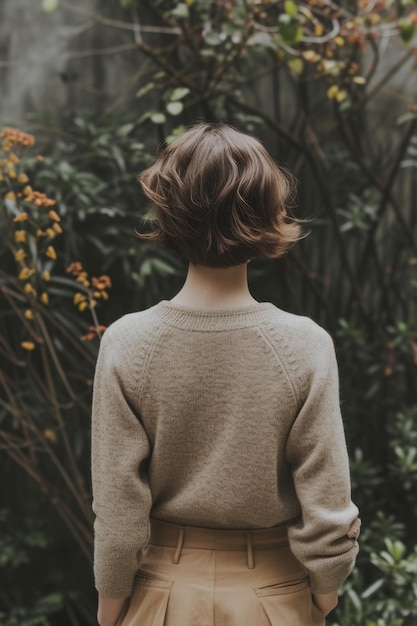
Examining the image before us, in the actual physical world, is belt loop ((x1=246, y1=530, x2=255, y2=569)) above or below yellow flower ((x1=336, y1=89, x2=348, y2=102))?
below

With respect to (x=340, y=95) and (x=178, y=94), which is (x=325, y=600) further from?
(x=340, y=95)

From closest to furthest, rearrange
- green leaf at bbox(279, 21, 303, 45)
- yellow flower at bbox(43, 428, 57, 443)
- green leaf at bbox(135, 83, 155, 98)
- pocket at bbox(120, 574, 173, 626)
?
pocket at bbox(120, 574, 173, 626) < green leaf at bbox(279, 21, 303, 45) < green leaf at bbox(135, 83, 155, 98) < yellow flower at bbox(43, 428, 57, 443)

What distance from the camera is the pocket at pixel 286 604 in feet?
4.11

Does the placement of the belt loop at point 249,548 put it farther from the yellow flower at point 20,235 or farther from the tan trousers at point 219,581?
the yellow flower at point 20,235

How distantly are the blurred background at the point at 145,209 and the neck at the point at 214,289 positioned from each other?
1.00 meters

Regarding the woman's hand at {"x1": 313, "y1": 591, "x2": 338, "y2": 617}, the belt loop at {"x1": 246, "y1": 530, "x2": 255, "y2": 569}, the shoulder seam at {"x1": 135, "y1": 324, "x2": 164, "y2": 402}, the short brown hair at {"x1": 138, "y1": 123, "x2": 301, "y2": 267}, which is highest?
the short brown hair at {"x1": 138, "y1": 123, "x2": 301, "y2": 267}

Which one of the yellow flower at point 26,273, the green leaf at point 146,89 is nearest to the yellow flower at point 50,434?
the yellow flower at point 26,273

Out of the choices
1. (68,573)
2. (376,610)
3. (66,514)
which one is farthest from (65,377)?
(376,610)

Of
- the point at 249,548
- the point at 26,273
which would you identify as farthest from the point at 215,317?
the point at 26,273

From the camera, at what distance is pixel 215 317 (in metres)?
1.22

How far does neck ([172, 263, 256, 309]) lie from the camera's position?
4.05ft

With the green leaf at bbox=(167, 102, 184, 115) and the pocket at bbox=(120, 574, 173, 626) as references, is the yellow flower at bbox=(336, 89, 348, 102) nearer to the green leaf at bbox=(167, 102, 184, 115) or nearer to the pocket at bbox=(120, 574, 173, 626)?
the green leaf at bbox=(167, 102, 184, 115)

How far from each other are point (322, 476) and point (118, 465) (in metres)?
0.33

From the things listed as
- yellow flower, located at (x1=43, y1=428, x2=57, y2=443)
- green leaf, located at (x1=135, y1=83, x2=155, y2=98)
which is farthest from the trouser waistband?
green leaf, located at (x1=135, y1=83, x2=155, y2=98)
